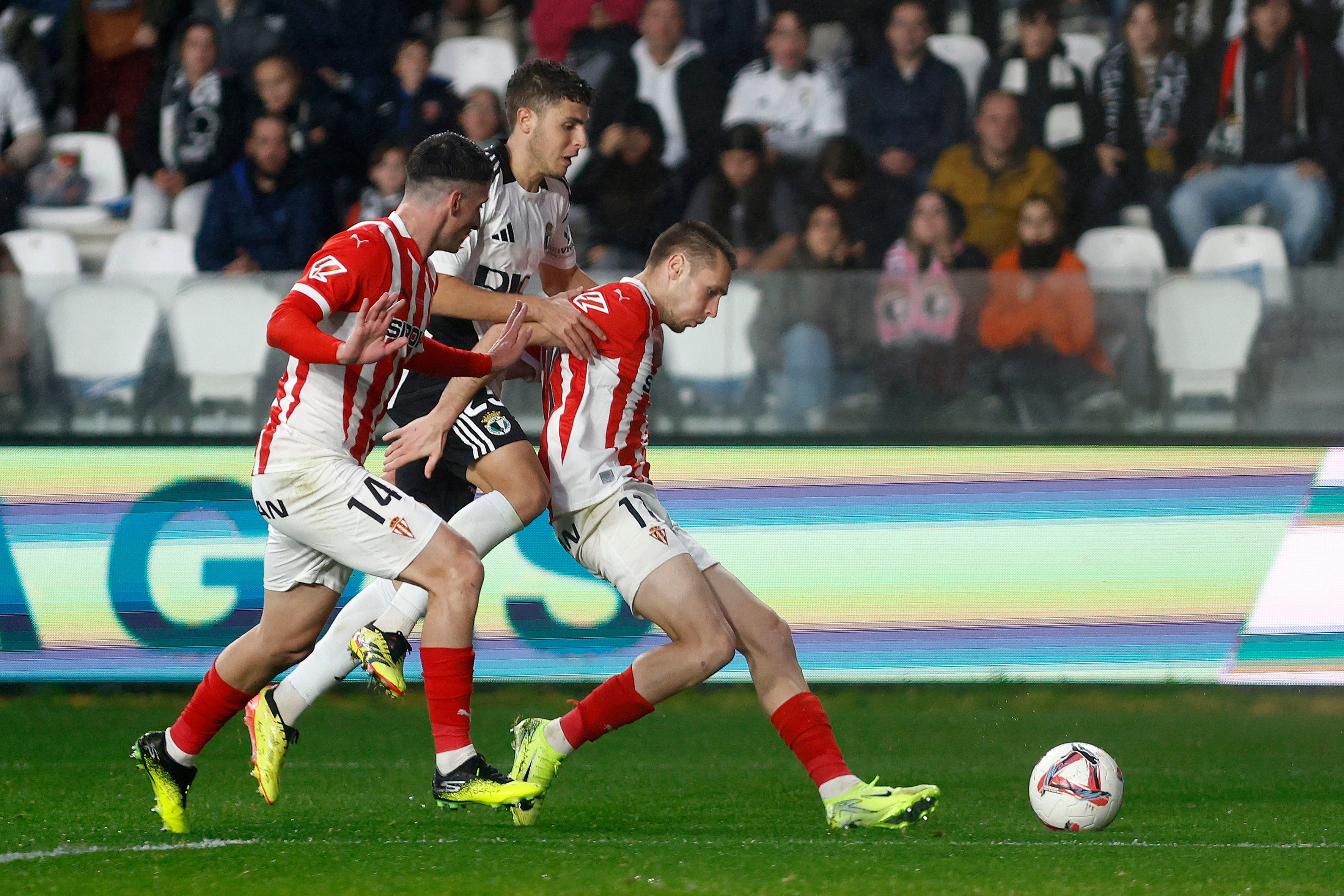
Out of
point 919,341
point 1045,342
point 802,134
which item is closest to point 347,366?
point 919,341

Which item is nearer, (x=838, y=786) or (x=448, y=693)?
(x=448, y=693)

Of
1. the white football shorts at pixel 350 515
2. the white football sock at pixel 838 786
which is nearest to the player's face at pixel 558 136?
the white football shorts at pixel 350 515

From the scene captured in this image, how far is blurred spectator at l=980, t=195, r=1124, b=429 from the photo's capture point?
7.72 metres

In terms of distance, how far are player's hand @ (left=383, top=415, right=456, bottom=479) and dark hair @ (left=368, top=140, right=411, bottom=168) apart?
4.51 meters

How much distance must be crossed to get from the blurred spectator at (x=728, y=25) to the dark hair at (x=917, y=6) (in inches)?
29.8

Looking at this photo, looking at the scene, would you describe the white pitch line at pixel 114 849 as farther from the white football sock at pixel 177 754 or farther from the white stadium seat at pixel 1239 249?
the white stadium seat at pixel 1239 249

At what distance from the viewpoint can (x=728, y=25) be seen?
1010 centimetres

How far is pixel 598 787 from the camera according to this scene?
567cm

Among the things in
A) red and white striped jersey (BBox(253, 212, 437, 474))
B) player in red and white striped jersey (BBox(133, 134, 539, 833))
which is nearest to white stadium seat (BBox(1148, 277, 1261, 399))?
player in red and white striped jersey (BBox(133, 134, 539, 833))

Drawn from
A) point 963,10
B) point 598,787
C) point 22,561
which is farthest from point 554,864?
point 963,10

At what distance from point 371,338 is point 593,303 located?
96 centimetres

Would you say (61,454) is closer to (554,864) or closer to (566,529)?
(566,529)

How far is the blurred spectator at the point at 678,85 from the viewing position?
949cm

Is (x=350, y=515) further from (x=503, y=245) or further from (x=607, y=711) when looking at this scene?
(x=503, y=245)
